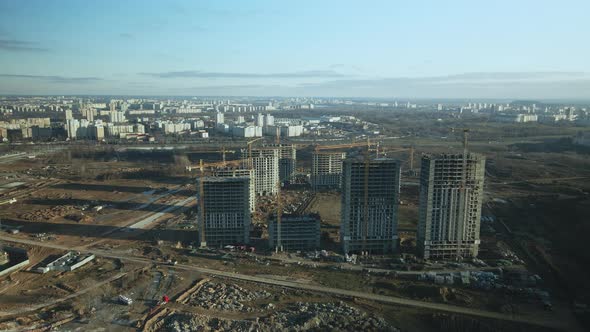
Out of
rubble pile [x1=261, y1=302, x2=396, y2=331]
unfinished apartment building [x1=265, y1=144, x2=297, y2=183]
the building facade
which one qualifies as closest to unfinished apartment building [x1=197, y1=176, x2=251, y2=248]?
rubble pile [x1=261, y1=302, x2=396, y2=331]

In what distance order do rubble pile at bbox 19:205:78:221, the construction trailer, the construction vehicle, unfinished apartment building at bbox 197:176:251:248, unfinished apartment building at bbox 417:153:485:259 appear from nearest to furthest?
1. the construction vehicle
2. the construction trailer
3. unfinished apartment building at bbox 417:153:485:259
4. unfinished apartment building at bbox 197:176:251:248
5. rubble pile at bbox 19:205:78:221

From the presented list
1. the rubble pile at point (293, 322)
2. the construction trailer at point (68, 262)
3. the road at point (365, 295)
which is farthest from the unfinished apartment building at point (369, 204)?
the construction trailer at point (68, 262)

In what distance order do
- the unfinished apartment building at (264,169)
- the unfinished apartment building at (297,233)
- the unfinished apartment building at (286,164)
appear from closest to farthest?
the unfinished apartment building at (297,233)
the unfinished apartment building at (264,169)
the unfinished apartment building at (286,164)

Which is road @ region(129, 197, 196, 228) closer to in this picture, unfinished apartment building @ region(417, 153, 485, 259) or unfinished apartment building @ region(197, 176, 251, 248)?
unfinished apartment building @ region(197, 176, 251, 248)

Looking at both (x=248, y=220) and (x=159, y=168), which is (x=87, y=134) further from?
(x=248, y=220)

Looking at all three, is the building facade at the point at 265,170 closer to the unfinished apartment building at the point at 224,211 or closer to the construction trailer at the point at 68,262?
the unfinished apartment building at the point at 224,211

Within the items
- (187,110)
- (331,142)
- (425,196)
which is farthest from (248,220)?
(187,110)
